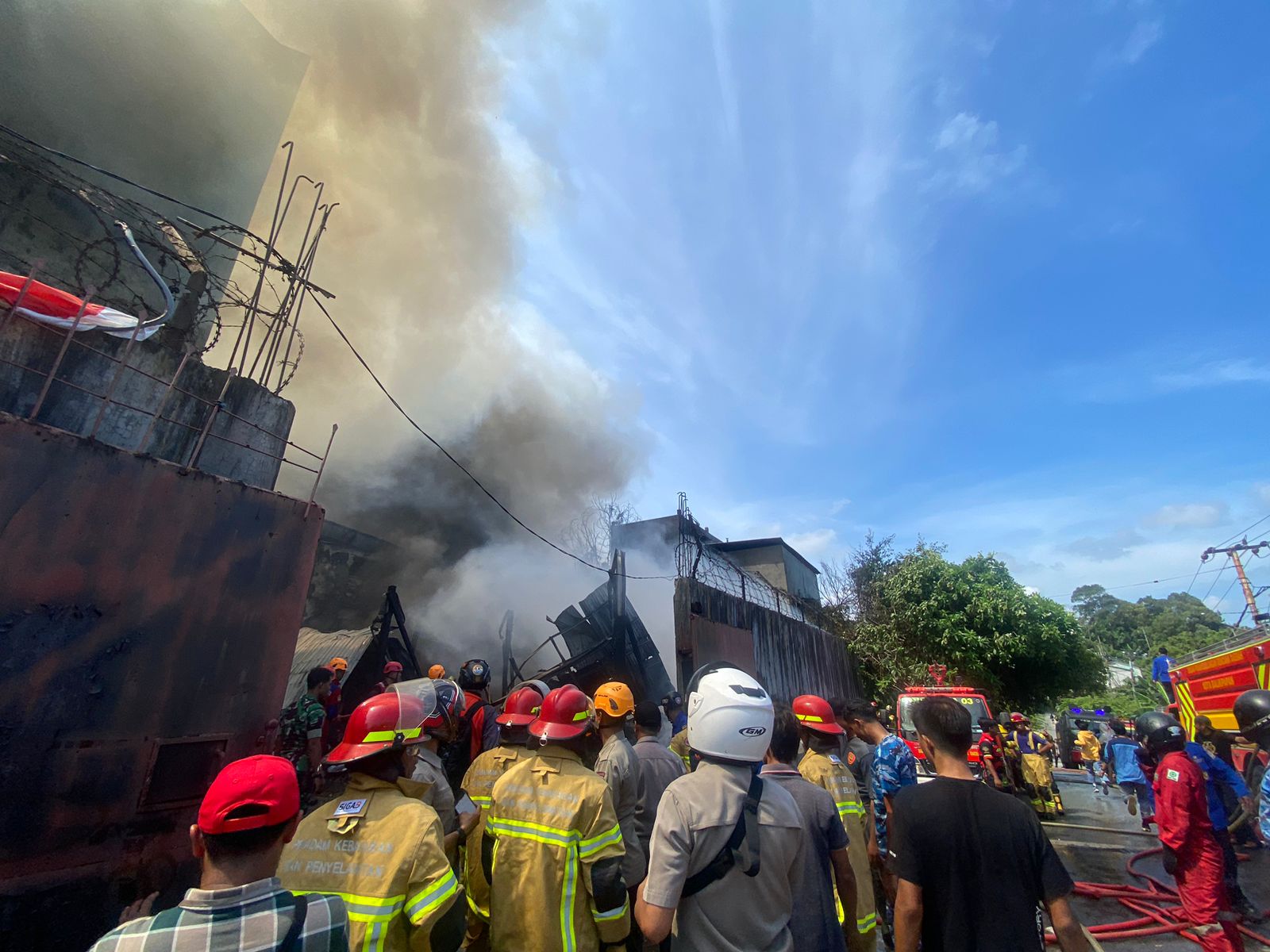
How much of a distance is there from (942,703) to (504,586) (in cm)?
1228

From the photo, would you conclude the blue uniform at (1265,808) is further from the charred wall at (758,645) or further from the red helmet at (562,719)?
the charred wall at (758,645)

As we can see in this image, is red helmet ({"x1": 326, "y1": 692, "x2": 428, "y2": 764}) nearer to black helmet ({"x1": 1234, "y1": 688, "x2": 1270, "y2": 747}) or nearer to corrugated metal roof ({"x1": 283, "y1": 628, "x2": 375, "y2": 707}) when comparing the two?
black helmet ({"x1": 1234, "y1": 688, "x2": 1270, "y2": 747})

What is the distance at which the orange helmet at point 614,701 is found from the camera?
3504 mm

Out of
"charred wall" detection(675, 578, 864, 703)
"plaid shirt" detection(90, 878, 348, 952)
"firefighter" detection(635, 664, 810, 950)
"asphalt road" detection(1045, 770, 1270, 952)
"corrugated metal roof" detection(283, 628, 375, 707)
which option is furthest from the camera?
"charred wall" detection(675, 578, 864, 703)

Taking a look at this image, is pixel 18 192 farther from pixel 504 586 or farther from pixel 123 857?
pixel 504 586

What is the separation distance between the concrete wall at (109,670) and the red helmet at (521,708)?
256cm

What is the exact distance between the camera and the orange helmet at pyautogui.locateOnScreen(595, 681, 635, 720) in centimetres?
Result: 350

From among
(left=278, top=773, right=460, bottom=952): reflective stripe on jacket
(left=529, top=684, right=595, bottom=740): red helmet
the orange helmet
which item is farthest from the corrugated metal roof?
(left=278, top=773, right=460, bottom=952): reflective stripe on jacket

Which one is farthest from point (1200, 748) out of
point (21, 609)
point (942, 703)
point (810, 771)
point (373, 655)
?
point (373, 655)

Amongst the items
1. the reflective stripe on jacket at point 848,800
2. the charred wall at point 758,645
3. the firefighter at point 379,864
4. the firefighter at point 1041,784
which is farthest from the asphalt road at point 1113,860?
the firefighter at point 379,864

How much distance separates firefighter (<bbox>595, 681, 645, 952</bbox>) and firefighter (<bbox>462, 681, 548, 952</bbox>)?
45cm

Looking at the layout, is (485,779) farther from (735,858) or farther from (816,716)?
(816,716)

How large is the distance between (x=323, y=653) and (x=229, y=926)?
874 cm

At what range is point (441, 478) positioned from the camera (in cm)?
1612
